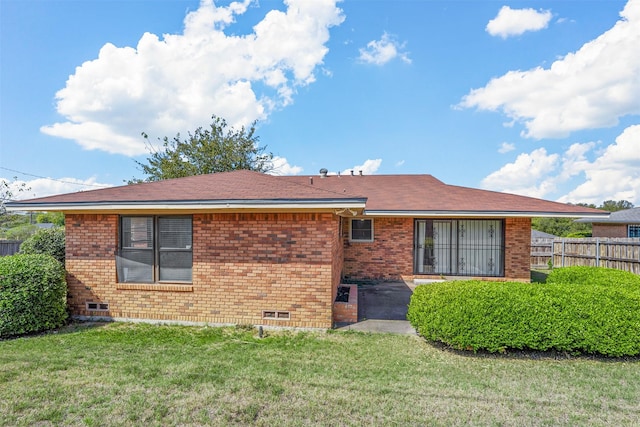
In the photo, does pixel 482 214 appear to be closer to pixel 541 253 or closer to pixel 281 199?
pixel 281 199

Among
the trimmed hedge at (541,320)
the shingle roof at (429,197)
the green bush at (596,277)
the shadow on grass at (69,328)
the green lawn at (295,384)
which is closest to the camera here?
the green lawn at (295,384)

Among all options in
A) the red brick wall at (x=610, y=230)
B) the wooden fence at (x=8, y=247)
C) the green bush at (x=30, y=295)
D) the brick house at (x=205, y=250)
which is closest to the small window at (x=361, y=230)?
the brick house at (x=205, y=250)

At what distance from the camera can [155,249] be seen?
638 centimetres

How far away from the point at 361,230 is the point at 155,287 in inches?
271

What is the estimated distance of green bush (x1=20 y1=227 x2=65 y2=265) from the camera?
931cm

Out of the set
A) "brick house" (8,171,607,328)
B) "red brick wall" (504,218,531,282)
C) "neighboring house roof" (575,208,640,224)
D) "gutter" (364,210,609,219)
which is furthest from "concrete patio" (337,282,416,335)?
"neighboring house roof" (575,208,640,224)

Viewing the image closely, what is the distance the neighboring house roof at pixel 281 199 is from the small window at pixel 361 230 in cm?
82

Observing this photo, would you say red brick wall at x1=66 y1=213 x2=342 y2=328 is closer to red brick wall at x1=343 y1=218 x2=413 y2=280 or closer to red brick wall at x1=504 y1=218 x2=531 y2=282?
red brick wall at x1=343 y1=218 x2=413 y2=280

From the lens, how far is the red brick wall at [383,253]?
10.9 meters

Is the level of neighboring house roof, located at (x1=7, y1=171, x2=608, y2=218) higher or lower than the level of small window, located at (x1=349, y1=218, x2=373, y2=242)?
higher

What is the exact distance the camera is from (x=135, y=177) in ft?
78.6

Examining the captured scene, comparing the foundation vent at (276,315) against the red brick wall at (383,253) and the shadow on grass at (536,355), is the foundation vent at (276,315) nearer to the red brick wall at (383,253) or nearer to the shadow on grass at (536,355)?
the shadow on grass at (536,355)

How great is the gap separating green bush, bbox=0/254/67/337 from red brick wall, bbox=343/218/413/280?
7.81 metres

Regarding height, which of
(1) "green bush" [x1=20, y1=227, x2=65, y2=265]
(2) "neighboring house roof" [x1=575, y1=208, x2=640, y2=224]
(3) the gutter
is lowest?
(1) "green bush" [x1=20, y1=227, x2=65, y2=265]
